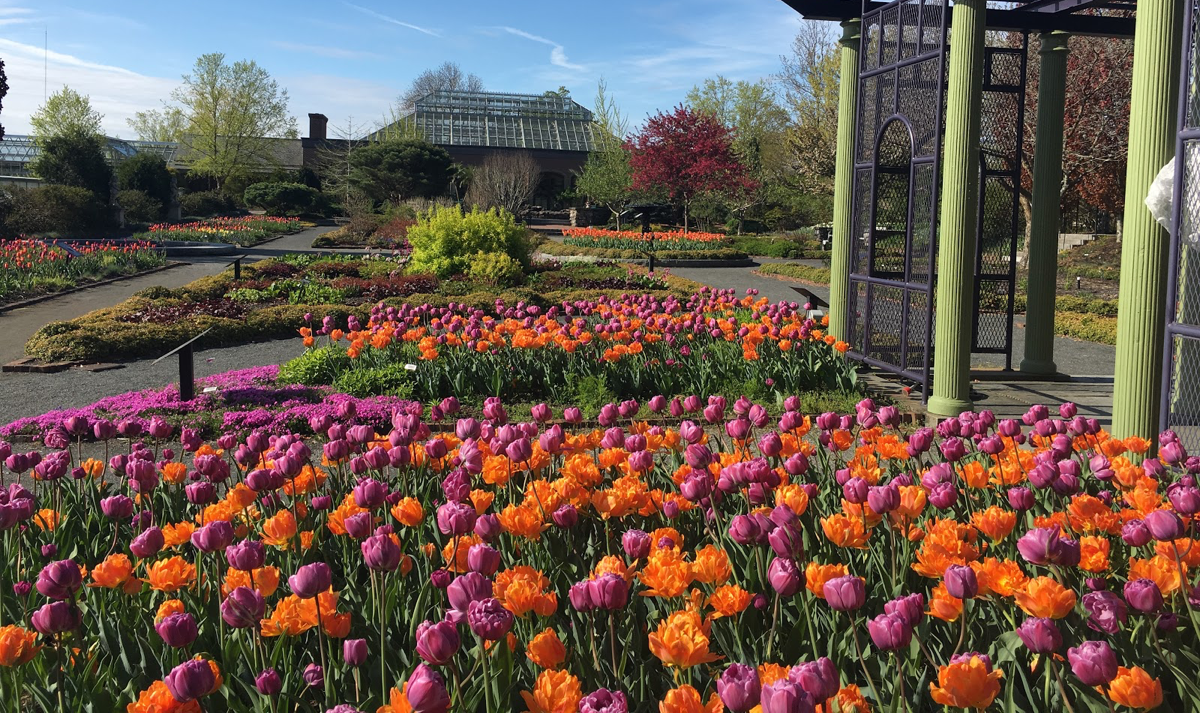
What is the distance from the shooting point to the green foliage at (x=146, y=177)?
42.6 meters

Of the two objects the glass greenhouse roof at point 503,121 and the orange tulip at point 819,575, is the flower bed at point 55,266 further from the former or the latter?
the glass greenhouse roof at point 503,121

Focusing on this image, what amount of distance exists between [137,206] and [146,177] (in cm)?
414

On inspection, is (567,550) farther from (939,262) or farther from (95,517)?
(939,262)

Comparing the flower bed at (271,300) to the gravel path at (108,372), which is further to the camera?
the flower bed at (271,300)

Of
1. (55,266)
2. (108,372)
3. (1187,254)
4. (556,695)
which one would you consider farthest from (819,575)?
(55,266)

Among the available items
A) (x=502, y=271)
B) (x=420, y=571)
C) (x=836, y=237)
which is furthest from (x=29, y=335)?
(x=420, y=571)

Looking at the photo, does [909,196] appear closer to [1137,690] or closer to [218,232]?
[1137,690]

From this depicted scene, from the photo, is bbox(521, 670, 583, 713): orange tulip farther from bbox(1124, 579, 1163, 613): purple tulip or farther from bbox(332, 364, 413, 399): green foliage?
bbox(332, 364, 413, 399): green foliage

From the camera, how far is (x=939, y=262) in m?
6.91

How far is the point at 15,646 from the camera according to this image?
5.88 feet

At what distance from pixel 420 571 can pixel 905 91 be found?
20.6ft

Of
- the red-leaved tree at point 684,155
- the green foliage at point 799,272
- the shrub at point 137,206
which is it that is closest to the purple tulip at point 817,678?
the green foliage at point 799,272

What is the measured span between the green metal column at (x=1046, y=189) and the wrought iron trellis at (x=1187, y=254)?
13.1 ft

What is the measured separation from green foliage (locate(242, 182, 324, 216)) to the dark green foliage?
5.86m
